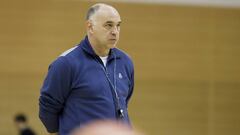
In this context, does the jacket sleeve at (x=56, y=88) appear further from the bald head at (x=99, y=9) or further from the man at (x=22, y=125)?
the man at (x=22, y=125)

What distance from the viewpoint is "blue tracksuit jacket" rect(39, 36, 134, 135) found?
177 inches

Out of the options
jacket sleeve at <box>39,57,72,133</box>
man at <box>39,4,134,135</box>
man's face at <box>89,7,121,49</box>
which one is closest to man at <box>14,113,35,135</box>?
man at <box>39,4,134,135</box>

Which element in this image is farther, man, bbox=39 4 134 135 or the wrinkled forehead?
the wrinkled forehead

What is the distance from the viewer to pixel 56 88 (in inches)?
176

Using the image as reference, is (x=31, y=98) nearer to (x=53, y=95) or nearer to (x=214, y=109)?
(x=214, y=109)

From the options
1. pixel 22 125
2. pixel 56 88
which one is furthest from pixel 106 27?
pixel 22 125

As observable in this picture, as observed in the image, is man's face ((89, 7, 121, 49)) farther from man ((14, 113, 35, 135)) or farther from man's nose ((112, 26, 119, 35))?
man ((14, 113, 35, 135))

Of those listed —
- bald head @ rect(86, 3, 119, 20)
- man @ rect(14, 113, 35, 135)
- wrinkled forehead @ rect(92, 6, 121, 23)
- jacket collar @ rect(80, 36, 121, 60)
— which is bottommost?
man @ rect(14, 113, 35, 135)

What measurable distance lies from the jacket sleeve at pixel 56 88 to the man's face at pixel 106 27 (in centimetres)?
35

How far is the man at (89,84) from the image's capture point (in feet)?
14.7

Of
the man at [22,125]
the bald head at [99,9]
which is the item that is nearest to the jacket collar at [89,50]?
the bald head at [99,9]

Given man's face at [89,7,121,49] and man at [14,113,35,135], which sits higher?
man's face at [89,7,121,49]

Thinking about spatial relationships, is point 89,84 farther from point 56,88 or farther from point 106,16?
point 106,16

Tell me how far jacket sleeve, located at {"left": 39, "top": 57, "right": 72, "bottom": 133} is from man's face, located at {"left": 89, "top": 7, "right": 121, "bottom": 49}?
1.15 feet
